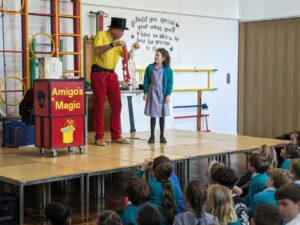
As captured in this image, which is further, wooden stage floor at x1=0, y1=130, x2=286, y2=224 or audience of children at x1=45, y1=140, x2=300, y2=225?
wooden stage floor at x1=0, y1=130, x2=286, y2=224

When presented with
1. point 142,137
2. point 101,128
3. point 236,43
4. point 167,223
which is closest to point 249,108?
point 236,43

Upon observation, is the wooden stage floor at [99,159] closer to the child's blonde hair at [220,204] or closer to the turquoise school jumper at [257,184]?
the turquoise school jumper at [257,184]

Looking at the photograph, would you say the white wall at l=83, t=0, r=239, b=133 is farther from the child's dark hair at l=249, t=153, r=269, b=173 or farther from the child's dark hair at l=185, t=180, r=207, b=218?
the child's dark hair at l=185, t=180, r=207, b=218

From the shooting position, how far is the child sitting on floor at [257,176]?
183 inches

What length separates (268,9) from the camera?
10945mm

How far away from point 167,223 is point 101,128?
3390 millimetres

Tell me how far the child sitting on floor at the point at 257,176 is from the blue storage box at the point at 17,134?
126 inches

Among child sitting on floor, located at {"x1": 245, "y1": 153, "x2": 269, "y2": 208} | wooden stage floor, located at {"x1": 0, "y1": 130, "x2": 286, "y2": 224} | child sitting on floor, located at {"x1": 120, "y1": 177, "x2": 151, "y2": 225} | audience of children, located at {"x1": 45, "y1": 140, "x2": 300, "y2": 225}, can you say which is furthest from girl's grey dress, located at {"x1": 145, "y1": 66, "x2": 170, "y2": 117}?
child sitting on floor, located at {"x1": 120, "y1": 177, "x2": 151, "y2": 225}

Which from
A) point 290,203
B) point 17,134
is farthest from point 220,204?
point 17,134

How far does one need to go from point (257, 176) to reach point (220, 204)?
4.79ft

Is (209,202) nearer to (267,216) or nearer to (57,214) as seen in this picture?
(267,216)

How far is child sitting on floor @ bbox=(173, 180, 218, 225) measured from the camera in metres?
3.27

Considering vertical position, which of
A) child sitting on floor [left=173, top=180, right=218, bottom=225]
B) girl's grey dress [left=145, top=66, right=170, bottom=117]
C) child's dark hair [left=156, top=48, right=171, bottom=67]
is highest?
child's dark hair [left=156, top=48, right=171, bottom=67]

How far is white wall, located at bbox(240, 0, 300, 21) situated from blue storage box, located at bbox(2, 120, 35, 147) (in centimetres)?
577
